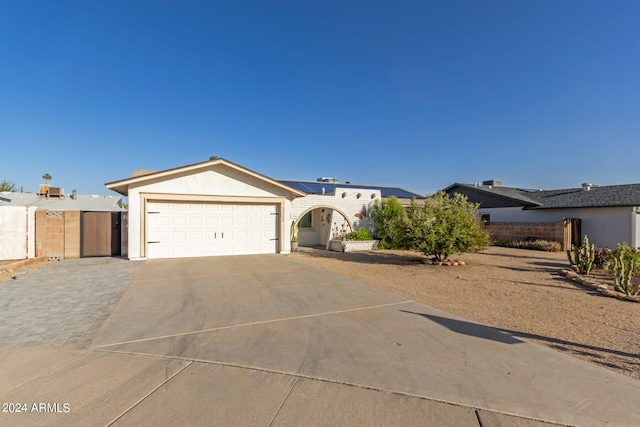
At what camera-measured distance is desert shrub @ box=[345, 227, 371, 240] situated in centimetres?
1778

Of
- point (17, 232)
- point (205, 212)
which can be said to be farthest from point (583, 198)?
point (17, 232)

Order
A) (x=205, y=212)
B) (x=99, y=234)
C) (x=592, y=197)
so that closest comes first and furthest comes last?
(x=99, y=234)
(x=205, y=212)
(x=592, y=197)

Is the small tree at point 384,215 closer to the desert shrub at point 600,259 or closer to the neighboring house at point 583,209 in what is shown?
the desert shrub at point 600,259

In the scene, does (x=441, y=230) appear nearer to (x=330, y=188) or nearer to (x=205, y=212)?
(x=205, y=212)

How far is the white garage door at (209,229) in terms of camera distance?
12.8m

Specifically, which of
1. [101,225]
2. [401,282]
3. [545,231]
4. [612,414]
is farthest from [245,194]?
[545,231]

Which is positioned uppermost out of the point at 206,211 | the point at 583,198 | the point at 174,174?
the point at 174,174

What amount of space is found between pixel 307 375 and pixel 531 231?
70.5ft

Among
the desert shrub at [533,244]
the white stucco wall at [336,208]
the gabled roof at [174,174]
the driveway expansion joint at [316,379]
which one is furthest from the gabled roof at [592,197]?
the driveway expansion joint at [316,379]

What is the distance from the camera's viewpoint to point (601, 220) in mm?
18781

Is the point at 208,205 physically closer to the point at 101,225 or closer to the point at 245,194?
the point at 245,194

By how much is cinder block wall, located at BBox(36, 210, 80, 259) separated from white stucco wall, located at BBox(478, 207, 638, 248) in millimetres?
27031

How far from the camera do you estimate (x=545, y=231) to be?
19234 millimetres

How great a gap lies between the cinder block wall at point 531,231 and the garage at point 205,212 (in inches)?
616
